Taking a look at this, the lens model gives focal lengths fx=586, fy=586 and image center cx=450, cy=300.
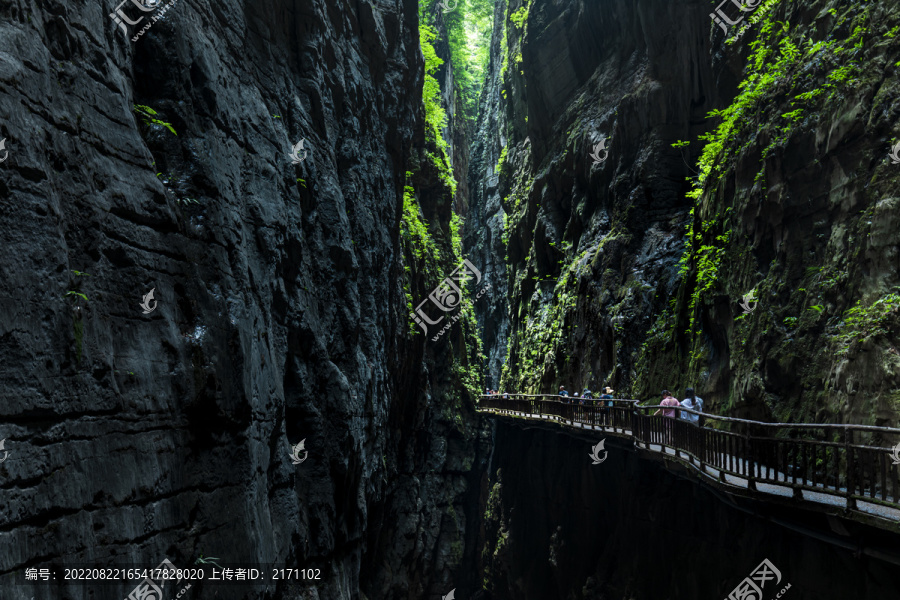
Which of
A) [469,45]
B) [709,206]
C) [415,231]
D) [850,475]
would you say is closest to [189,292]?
[850,475]

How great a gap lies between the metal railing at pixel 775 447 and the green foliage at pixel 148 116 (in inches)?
363

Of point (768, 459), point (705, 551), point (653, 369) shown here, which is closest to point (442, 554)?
point (653, 369)

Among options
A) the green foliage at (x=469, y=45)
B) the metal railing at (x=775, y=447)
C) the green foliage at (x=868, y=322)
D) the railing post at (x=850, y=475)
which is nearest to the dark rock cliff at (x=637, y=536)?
the railing post at (x=850, y=475)

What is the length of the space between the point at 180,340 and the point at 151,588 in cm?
291

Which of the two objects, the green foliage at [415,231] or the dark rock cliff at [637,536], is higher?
the green foliage at [415,231]

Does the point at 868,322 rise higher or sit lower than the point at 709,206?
lower

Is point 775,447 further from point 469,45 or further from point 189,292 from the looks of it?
point 469,45

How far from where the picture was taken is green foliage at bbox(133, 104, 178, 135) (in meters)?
8.10

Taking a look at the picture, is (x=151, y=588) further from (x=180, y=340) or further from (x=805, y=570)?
(x=805, y=570)

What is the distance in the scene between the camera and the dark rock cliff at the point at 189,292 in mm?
5527

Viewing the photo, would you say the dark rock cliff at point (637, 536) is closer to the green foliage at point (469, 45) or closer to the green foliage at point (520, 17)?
the green foliage at point (520, 17)

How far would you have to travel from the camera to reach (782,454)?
795 centimetres

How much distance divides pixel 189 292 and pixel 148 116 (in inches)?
101

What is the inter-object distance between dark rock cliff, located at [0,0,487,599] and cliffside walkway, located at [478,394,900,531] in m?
6.65
